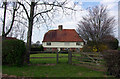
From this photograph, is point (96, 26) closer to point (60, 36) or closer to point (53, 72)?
point (53, 72)

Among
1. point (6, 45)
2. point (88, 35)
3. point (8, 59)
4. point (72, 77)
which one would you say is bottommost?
point (72, 77)

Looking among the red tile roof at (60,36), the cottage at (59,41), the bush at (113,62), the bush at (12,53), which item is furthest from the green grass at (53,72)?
the red tile roof at (60,36)

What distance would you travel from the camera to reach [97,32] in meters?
18.7

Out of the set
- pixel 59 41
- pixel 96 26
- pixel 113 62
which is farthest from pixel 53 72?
pixel 59 41

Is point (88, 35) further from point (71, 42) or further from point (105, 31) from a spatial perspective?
point (71, 42)

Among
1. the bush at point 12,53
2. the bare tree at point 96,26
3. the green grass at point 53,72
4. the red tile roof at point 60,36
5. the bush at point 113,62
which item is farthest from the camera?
the red tile roof at point 60,36

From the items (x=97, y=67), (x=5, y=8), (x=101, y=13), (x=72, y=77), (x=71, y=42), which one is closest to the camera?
(x=72, y=77)

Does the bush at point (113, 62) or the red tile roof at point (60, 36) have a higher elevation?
the red tile roof at point (60, 36)

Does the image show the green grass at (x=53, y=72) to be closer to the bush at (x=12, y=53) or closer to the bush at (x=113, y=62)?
the bush at (x=113, y=62)

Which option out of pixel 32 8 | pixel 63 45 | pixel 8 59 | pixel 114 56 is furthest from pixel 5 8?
pixel 63 45

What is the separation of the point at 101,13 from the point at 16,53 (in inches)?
585

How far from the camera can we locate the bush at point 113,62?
25.5ft

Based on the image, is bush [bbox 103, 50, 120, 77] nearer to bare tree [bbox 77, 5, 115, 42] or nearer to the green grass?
the green grass

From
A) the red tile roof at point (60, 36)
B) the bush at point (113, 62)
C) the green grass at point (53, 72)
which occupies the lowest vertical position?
the green grass at point (53, 72)
